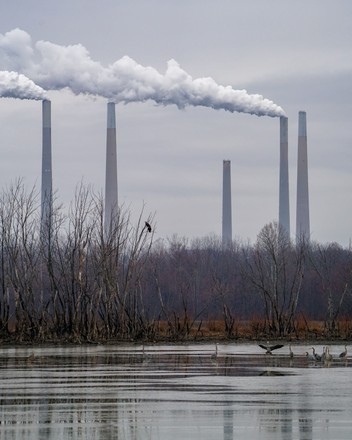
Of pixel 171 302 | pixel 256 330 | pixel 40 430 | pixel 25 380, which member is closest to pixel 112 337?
pixel 256 330

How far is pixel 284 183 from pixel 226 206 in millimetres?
13182

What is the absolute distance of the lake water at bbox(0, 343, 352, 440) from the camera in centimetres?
1338

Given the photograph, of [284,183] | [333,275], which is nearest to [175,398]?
[333,275]

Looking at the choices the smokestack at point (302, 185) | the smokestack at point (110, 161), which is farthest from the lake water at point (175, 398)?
the smokestack at point (302, 185)

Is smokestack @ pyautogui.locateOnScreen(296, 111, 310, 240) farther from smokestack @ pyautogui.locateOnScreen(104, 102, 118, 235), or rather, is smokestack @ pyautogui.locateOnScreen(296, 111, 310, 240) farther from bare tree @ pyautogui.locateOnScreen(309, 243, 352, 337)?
smokestack @ pyautogui.locateOnScreen(104, 102, 118, 235)

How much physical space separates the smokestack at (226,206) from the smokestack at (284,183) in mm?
9390

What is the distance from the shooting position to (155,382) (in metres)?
20.6

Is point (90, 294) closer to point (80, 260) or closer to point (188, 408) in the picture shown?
point (80, 260)

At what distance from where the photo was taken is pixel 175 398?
17.2 metres

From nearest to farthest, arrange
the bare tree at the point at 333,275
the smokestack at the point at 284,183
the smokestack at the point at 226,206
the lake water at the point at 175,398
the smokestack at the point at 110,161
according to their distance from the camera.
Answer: the lake water at the point at 175,398
the bare tree at the point at 333,275
the smokestack at the point at 284,183
the smokestack at the point at 110,161
the smokestack at the point at 226,206

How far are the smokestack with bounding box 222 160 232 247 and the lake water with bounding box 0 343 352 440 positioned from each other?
88754mm

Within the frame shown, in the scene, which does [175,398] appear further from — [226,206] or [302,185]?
[226,206]

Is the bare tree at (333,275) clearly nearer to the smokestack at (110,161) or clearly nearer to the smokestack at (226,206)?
the smokestack at (226,206)

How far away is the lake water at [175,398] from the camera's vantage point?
13.4 meters
